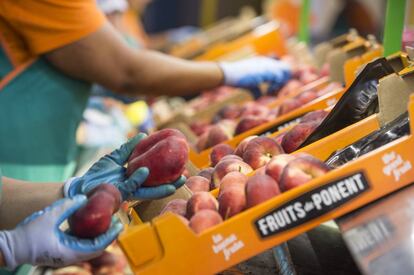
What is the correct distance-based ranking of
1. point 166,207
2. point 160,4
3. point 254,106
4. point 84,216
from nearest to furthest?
point 84,216
point 166,207
point 254,106
point 160,4

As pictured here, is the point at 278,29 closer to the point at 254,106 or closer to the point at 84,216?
the point at 254,106

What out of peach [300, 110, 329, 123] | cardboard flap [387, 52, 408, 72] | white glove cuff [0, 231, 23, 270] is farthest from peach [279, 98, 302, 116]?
white glove cuff [0, 231, 23, 270]

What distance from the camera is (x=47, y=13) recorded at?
8.13ft

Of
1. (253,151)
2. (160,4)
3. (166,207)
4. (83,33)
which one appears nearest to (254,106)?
(83,33)

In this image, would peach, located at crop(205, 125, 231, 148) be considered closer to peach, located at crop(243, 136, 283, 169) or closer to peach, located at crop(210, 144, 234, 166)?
peach, located at crop(210, 144, 234, 166)

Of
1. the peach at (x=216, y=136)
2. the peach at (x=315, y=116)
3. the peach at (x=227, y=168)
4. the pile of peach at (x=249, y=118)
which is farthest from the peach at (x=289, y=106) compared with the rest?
the peach at (x=227, y=168)

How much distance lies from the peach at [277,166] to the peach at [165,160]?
0.85 feet

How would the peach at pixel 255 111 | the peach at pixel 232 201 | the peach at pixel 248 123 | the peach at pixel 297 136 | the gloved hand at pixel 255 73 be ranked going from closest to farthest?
the peach at pixel 232 201, the peach at pixel 297 136, the peach at pixel 248 123, the peach at pixel 255 111, the gloved hand at pixel 255 73

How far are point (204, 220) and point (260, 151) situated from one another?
409mm

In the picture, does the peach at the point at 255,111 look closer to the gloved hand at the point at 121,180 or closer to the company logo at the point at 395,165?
the gloved hand at the point at 121,180

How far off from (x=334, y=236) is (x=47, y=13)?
4.97 ft

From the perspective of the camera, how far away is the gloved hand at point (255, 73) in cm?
313

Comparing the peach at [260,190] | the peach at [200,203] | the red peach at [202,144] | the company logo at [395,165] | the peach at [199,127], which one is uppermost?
the company logo at [395,165]

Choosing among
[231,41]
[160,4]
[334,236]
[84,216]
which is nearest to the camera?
[84,216]
